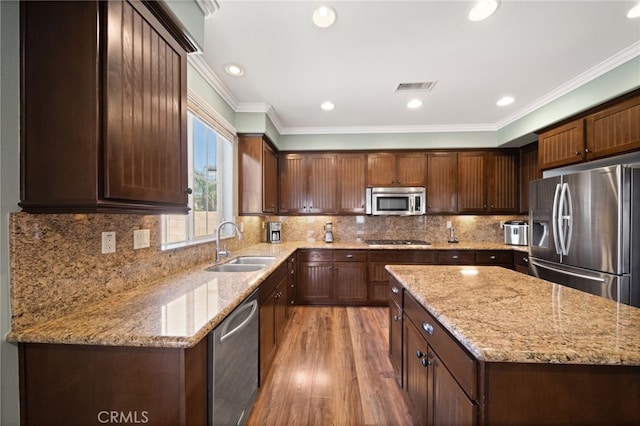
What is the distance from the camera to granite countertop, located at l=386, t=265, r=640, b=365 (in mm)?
814

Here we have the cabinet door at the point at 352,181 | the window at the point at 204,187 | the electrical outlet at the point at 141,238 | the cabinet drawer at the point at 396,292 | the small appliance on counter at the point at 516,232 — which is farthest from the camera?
the cabinet door at the point at 352,181

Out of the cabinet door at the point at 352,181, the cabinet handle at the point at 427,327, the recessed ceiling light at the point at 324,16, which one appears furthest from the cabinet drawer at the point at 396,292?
the cabinet door at the point at 352,181

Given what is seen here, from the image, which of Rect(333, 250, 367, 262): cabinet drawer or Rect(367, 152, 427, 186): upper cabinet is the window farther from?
Rect(367, 152, 427, 186): upper cabinet

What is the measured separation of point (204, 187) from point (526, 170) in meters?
4.48

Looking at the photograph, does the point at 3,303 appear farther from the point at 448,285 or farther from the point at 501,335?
the point at 448,285

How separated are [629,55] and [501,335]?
2.85 metres

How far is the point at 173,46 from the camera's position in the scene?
1.32 metres

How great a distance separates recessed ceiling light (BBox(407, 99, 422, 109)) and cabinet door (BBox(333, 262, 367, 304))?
7.22ft

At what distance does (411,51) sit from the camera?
6.83 ft

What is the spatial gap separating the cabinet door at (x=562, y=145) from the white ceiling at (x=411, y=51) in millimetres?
396

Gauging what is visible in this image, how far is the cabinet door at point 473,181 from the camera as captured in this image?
155 inches

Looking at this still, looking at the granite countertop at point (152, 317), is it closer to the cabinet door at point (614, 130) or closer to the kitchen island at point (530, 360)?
the kitchen island at point (530, 360)

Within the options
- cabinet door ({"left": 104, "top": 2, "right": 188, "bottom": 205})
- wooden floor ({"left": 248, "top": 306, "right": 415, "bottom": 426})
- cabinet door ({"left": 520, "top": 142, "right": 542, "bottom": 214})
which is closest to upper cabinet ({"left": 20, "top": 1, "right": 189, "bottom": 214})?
cabinet door ({"left": 104, "top": 2, "right": 188, "bottom": 205})

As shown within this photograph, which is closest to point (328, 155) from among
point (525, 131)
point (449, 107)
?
point (449, 107)
